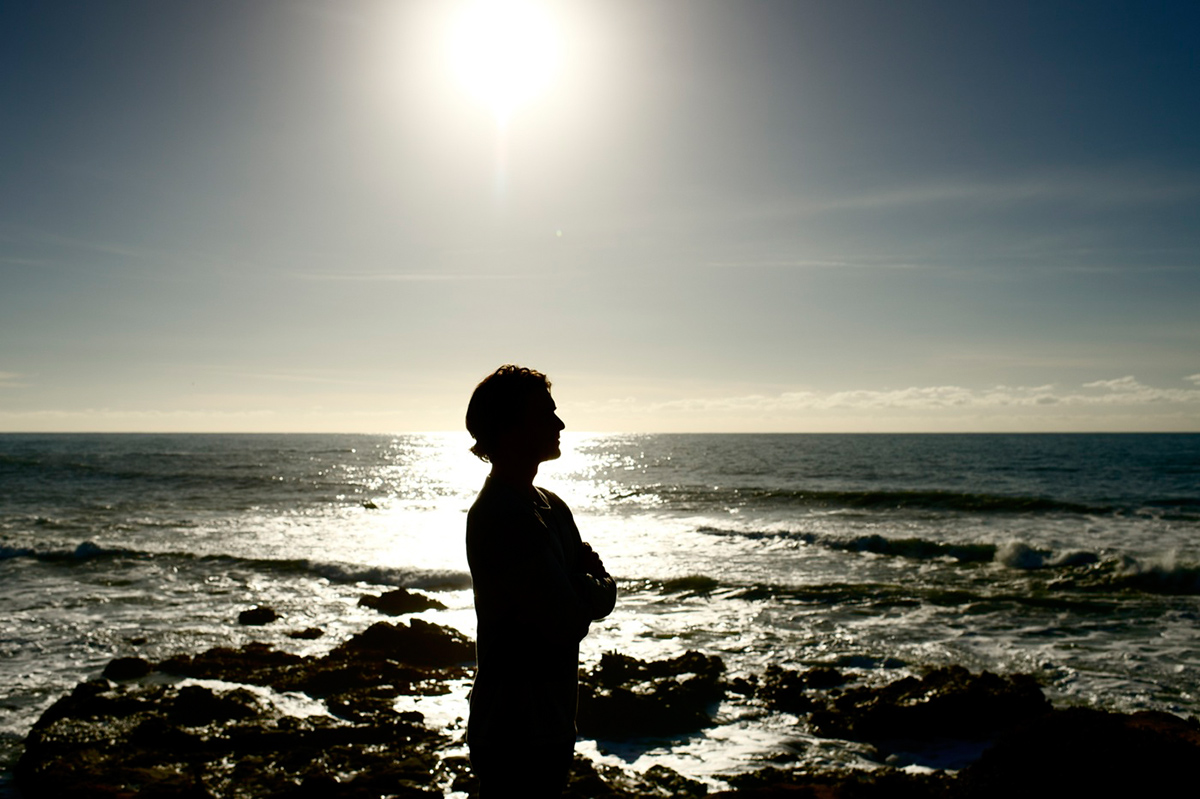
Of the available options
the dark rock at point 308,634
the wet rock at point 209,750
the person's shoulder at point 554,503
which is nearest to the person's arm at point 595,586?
the person's shoulder at point 554,503

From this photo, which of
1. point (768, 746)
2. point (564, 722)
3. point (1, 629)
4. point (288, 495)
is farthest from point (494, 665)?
point (288, 495)

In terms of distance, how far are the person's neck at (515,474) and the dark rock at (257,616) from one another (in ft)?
37.2

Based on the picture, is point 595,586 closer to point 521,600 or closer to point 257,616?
point 521,600

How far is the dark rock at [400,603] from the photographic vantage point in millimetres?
13891

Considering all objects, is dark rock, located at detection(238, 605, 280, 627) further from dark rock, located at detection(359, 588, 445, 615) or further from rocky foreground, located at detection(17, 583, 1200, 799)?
rocky foreground, located at detection(17, 583, 1200, 799)

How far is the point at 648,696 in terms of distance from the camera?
26.6ft


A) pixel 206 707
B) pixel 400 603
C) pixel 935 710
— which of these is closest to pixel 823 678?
pixel 935 710

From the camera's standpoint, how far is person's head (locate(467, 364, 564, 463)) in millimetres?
2852

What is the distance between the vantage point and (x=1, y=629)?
38.1 feet

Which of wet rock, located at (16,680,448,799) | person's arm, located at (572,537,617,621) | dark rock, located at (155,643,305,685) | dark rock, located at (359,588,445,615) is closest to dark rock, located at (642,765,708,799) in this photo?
wet rock, located at (16,680,448,799)

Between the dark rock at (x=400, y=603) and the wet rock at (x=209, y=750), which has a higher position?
the wet rock at (x=209, y=750)

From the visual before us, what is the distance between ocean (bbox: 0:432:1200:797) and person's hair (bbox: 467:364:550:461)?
16.5 feet

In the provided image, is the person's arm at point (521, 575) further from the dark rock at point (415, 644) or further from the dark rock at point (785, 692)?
the dark rock at point (415, 644)

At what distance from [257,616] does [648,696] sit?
7524 mm
